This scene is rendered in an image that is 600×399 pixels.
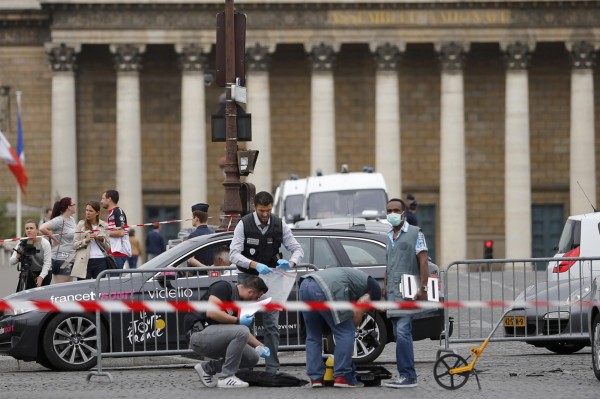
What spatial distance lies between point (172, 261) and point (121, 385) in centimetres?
301

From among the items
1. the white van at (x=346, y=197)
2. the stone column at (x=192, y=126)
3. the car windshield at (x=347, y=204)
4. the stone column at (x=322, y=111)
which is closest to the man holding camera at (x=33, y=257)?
the car windshield at (x=347, y=204)

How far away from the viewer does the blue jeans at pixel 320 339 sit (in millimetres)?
19828

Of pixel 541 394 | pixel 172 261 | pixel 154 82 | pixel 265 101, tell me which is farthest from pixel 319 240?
pixel 154 82

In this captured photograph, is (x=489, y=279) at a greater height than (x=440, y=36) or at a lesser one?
lesser

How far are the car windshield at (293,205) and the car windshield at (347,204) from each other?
2.94 ft

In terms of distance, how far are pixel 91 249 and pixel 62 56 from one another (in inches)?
1352

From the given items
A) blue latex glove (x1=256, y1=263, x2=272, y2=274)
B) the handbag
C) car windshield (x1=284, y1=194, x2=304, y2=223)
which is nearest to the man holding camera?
→ the handbag

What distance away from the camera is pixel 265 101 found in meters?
60.0

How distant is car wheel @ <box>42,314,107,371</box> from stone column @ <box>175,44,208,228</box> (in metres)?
37.4

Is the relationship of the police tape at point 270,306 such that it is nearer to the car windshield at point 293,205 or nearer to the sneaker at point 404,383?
the sneaker at point 404,383

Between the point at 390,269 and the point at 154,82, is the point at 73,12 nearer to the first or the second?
the point at 154,82

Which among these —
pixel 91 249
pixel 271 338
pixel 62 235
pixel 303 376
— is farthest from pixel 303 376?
pixel 62 235

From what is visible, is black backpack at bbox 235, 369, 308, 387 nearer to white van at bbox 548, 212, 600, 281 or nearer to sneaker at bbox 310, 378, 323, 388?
sneaker at bbox 310, 378, 323, 388

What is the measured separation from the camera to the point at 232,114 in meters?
28.0
